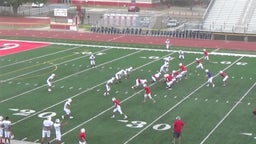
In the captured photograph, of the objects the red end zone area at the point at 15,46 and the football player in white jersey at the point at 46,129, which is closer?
the football player in white jersey at the point at 46,129

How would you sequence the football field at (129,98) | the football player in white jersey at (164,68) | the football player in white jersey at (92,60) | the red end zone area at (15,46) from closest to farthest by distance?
the football field at (129,98) → the football player in white jersey at (164,68) → the football player in white jersey at (92,60) → the red end zone area at (15,46)

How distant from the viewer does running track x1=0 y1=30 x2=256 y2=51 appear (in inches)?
1618

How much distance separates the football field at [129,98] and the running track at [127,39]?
4.87m

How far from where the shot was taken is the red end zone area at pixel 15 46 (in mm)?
36944

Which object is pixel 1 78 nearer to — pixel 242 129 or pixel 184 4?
pixel 242 129

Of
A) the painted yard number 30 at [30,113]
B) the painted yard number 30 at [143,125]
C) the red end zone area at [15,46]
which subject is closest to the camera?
the painted yard number 30 at [143,125]

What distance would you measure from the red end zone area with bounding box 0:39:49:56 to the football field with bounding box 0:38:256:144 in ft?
3.31

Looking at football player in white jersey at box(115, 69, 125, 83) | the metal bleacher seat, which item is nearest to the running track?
the metal bleacher seat

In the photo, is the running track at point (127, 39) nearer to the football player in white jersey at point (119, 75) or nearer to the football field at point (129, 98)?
the football field at point (129, 98)

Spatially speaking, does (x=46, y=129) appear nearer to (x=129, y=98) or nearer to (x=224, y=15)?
(x=129, y=98)

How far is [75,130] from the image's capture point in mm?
19375

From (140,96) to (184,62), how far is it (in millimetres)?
9244

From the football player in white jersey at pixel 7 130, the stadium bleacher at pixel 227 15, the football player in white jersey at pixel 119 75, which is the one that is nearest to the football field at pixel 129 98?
the football player in white jersey at pixel 119 75

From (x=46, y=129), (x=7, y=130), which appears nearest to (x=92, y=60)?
(x=46, y=129)
